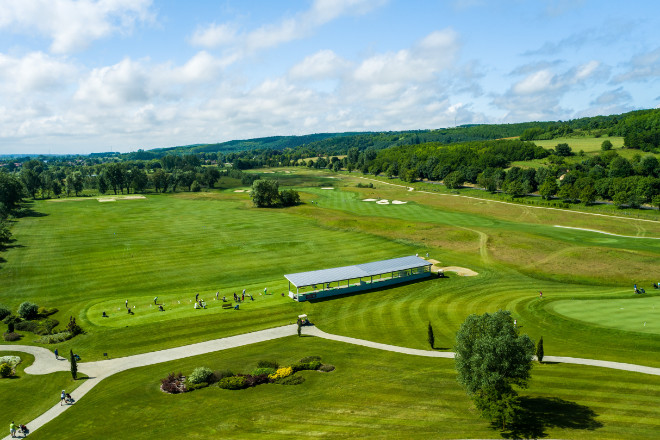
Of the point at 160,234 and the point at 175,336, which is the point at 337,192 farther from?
the point at 175,336

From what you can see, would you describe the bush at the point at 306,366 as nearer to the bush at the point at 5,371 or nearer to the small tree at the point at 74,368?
the small tree at the point at 74,368

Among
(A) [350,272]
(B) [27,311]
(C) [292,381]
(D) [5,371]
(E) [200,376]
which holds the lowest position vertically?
(C) [292,381]

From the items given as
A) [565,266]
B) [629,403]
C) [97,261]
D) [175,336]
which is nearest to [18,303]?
[97,261]

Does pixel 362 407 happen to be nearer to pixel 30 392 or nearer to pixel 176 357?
pixel 176 357

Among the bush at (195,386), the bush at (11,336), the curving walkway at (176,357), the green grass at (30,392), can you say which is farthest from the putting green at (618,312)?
the bush at (11,336)

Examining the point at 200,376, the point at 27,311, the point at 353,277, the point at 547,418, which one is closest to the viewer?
the point at 547,418

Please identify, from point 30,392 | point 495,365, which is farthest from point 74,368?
point 495,365
